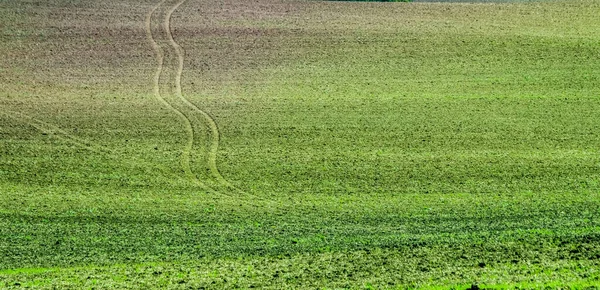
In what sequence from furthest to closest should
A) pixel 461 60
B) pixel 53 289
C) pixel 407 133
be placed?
pixel 461 60
pixel 407 133
pixel 53 289

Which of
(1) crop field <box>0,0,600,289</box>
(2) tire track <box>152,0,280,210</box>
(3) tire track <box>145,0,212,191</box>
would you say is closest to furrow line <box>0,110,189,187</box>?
(1) crop field <box>0,0,600,289</box>

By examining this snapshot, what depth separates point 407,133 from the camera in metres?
22.3

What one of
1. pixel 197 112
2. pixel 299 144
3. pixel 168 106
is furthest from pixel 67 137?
pixel 299 144

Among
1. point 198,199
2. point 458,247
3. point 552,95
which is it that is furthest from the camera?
point 552,95

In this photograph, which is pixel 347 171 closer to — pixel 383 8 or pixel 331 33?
pixel 331 33

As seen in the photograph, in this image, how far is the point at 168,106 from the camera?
2395cm

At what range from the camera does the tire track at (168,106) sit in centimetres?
2054

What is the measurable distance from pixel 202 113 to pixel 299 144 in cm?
330

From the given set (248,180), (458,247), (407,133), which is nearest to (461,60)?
(407,133)

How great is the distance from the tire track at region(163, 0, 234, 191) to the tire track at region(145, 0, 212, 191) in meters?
0.43

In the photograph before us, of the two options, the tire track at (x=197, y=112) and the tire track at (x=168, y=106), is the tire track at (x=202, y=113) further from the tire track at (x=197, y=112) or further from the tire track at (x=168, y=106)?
the tire track at (x=168, y=106)

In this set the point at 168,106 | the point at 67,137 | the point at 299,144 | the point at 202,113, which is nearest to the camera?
the point at 299,144

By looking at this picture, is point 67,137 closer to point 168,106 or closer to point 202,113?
point 168,106

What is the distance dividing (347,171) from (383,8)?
11.8 m
